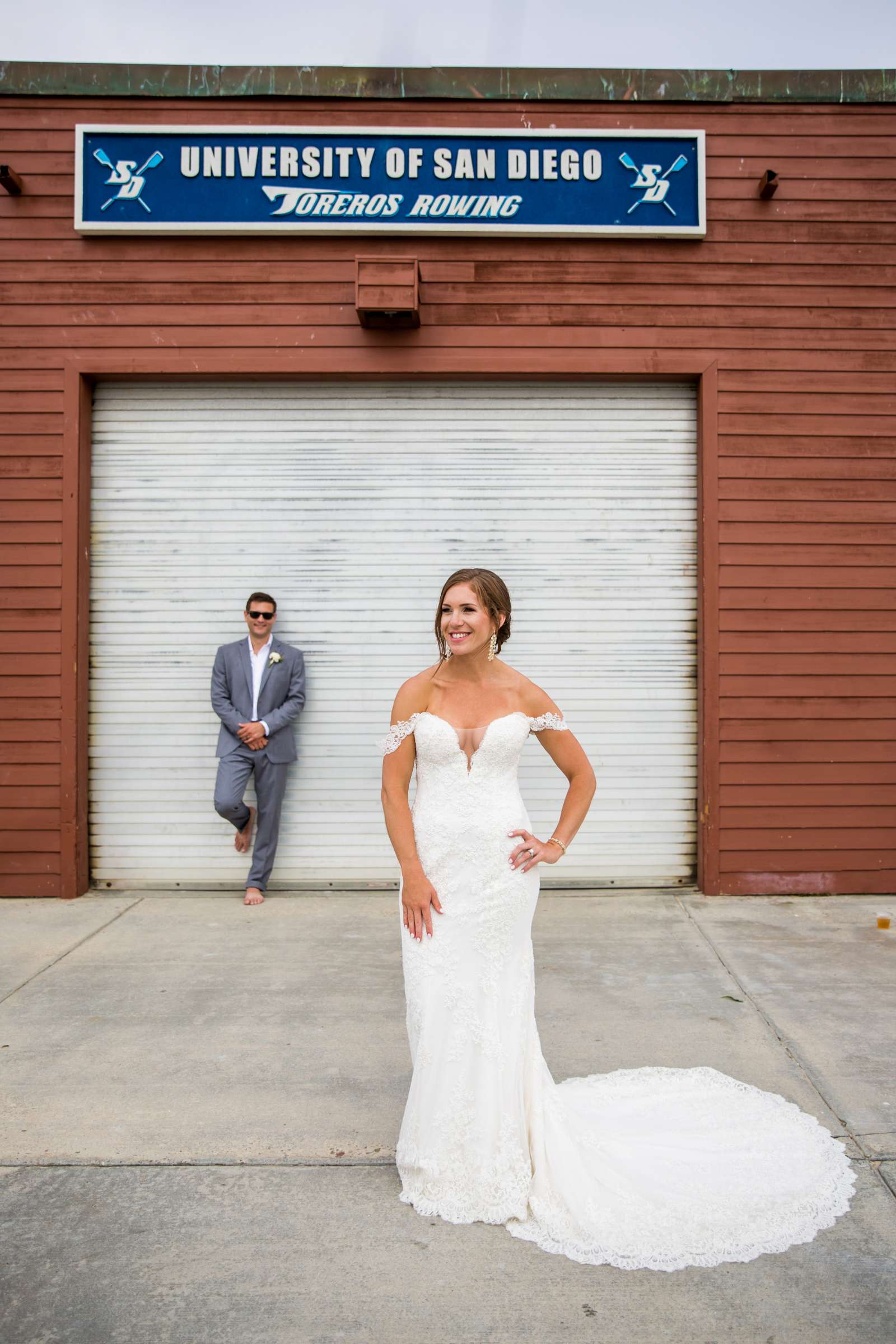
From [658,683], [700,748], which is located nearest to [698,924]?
[700,748]

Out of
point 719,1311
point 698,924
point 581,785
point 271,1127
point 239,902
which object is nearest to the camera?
point 719,1311

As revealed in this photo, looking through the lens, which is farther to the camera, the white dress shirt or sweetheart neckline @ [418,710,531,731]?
the white dress shirt

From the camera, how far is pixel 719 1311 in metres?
2.43

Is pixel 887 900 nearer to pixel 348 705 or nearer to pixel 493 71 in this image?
pixel 348 705

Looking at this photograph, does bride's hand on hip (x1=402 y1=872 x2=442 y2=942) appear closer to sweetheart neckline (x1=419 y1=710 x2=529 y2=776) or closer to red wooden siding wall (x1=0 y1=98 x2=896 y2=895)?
sweetheart neckline (x1=419 y1=710 x2=529 y2=776)

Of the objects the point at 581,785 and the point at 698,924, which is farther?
the point at 698,924

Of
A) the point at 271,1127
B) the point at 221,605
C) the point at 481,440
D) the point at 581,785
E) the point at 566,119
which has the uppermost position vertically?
the point at 566,119

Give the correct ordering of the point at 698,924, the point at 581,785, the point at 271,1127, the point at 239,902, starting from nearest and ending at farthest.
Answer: the point at 581,785 < the point at 271,1127 < the point at 698,924 < the point at 239,902

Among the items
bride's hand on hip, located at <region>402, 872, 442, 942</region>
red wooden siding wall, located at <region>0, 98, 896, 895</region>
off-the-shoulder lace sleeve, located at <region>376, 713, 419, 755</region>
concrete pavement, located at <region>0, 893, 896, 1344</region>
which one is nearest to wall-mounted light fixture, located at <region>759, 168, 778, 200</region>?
red wooden siding wall, located at <region>0, 98, 896, 895</region>

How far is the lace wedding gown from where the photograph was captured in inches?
112

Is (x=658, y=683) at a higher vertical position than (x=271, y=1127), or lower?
higher

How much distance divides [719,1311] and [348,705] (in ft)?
15.7

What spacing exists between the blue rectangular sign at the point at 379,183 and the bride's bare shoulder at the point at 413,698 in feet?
14.9

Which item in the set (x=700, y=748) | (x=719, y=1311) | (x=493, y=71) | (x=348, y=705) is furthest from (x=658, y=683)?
(x=719, y=1311)
